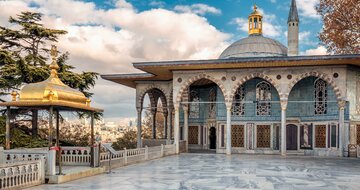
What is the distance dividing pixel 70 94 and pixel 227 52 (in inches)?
672

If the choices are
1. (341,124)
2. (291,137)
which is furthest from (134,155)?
(341,124)

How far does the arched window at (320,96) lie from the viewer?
19.3 m

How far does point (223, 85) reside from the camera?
19.4 metres

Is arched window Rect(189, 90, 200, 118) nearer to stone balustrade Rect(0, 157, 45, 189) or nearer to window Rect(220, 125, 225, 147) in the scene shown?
window Rect(220, 125, 225, 147)

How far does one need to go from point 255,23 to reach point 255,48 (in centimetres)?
287

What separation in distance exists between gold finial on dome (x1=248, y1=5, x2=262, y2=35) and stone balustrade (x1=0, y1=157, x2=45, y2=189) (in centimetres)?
2032

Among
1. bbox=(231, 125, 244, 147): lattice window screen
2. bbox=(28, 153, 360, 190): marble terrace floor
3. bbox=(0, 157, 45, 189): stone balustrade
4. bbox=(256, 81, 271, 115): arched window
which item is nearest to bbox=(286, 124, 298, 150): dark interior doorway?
bbox=(256, 81, 271, 115): arched window

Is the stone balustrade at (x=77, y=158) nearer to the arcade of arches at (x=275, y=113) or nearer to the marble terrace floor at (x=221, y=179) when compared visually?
the marble terrace floor at (x=221, y=179)

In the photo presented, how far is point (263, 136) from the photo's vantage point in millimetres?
20578

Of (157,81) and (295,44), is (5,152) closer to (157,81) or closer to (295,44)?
(157,81)

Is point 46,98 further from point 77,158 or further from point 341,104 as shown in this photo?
point 341,104

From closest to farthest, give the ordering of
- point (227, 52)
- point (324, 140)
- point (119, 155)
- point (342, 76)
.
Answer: point (119, 155)
point (342, 76)
point (324, 140)
point (227, 52)

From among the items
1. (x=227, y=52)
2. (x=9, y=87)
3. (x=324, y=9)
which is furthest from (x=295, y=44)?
(x=9, y=87)

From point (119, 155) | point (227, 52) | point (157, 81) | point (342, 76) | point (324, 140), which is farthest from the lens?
point (227, 52)
